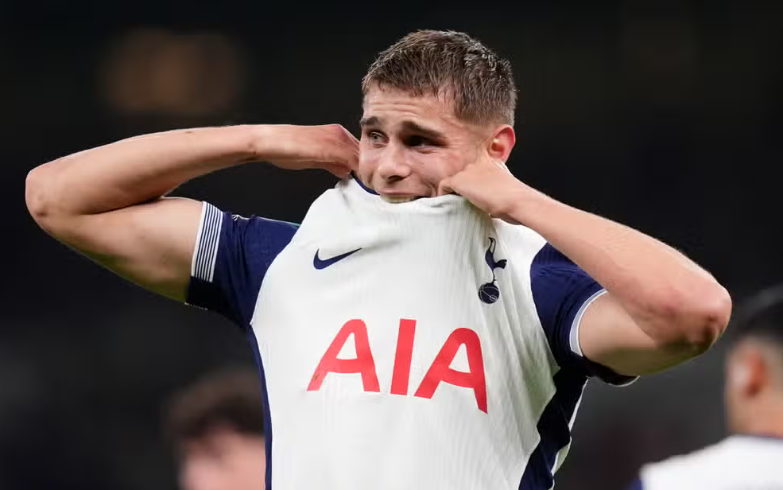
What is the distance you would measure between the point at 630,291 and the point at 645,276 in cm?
4

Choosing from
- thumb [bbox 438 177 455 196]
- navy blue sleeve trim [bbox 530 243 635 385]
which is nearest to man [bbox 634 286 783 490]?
navy blue sleeve trim [bbox 530 243 635 385]

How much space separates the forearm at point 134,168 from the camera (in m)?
2.87

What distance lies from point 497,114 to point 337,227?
42 centimetres

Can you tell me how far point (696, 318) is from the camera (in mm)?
→ 2420

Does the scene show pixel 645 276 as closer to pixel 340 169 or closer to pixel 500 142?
pixel 500 142

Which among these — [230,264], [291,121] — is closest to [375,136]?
[230,264]

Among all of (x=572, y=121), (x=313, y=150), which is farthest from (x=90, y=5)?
(x=313, y=150)

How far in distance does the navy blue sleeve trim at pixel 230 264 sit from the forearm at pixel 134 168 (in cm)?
12

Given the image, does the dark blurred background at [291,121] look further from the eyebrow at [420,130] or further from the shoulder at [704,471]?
the eyebrow at [420,130]

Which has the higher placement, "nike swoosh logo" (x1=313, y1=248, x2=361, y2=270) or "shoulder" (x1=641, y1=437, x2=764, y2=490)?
"nike swoosh logo" (x1=313, y1=248, x2=361, y2=270)

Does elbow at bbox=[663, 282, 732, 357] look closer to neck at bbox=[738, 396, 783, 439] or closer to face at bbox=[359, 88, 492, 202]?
face at bbox=[359, 88, 492, 202]

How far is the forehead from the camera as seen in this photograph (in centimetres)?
276

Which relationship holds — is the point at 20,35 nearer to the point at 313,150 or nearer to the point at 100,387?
the point at 100,387

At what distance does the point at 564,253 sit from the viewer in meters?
2.56
